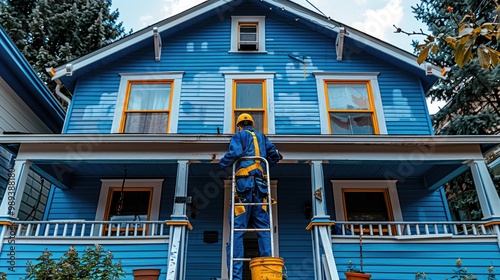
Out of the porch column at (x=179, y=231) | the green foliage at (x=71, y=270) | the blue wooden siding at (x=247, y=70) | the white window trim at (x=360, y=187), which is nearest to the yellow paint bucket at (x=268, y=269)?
the porch column at (x=179, y=231)

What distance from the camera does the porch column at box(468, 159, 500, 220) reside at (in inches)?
208

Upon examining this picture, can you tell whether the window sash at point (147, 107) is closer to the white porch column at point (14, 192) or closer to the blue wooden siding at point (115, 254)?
the white porch column at point (14, 192)

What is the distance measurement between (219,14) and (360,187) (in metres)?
4.88

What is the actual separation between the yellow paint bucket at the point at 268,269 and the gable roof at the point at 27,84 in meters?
5.76

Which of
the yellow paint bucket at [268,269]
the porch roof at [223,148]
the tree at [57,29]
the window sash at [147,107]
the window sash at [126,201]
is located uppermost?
the tree at [57,29]

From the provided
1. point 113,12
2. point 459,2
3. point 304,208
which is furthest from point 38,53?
point 459,2

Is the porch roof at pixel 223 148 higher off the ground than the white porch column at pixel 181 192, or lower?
higher

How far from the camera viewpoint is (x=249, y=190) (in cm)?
434

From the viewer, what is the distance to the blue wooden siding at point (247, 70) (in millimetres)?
7121

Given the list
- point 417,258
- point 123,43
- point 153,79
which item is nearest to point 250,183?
point 417,258

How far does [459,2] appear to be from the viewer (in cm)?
1044

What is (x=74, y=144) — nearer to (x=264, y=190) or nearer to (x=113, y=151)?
(x=113, y=151)

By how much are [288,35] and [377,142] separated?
3573 mm

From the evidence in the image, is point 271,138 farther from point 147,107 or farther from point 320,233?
point 147,107
